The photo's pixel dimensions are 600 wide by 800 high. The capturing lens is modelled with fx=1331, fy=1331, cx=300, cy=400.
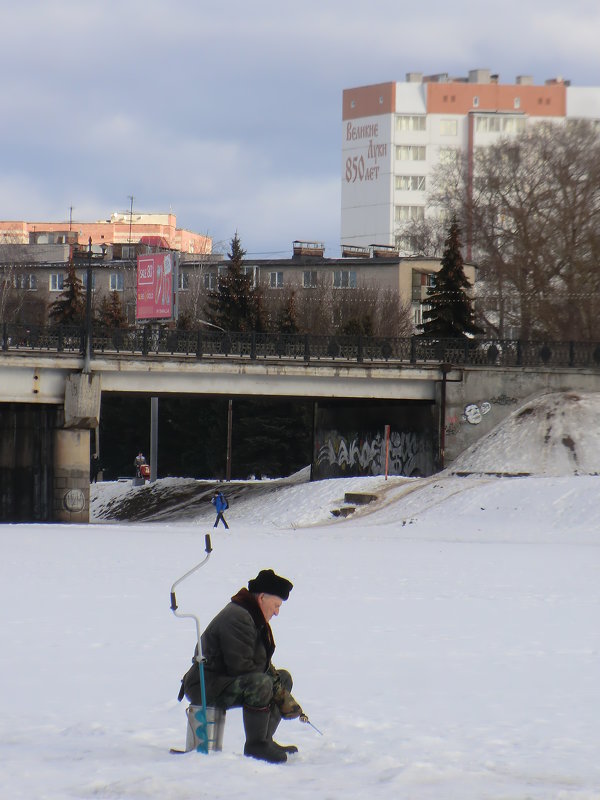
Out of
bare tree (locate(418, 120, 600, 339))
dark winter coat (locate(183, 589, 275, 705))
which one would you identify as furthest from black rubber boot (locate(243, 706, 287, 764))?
bare tree (locate(418, 120, 600, 339))

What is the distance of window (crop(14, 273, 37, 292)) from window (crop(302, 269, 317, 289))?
2037cm

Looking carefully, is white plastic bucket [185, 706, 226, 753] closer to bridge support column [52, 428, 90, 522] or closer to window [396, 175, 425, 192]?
bridge support column [52, 428, 90, 522]

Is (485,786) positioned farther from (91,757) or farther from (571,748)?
(91,757)

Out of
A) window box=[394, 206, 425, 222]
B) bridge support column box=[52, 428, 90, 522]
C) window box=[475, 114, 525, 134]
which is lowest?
bridge support column box=[52, 428, 90, 522]

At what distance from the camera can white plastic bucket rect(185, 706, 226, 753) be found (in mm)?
8383

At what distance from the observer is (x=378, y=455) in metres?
49.9

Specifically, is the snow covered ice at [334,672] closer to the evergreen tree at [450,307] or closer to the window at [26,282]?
the evergreen tree at [450,307]

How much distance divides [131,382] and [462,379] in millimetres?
11653

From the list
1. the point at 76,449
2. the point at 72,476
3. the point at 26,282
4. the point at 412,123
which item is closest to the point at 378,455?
the point at 76,449

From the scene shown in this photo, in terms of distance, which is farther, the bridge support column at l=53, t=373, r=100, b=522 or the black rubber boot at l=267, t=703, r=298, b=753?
the bridge support column at l=53, t=373, r=100, b=522

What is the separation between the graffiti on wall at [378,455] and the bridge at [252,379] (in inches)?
3.1

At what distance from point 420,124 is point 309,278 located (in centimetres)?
5602

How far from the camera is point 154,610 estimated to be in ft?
51.8

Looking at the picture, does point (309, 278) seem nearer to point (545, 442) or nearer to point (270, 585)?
point (545, 442)
